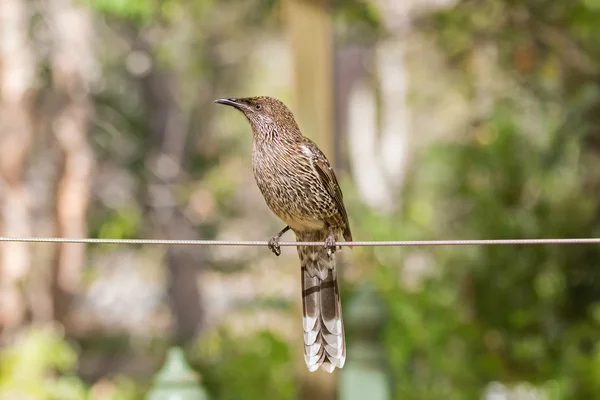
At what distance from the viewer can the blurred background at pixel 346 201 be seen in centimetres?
650

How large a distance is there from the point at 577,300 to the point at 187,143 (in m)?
7.26

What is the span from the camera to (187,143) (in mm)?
12594

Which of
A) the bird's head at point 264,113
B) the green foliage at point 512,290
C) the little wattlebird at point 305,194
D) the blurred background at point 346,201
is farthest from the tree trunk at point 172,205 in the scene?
the bird's head at point 264,113

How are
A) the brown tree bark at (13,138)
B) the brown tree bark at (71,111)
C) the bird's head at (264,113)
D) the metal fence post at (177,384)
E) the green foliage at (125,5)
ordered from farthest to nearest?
the brown tree bark at (71,111) < the brown tree bark at (13,138) < the green foliage at (125,5) < the metal fence post at (177,384) < the bird's head at (264,113)

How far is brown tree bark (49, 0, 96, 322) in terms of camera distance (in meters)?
8.88

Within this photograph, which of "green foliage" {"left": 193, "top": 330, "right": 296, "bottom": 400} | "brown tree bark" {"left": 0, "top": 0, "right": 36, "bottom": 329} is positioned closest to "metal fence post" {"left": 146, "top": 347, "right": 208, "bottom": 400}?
"green foliage" {"left": 193, "top": 330, "right": 296, "bottom": 400}

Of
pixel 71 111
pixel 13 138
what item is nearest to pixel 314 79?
pixel 13 138

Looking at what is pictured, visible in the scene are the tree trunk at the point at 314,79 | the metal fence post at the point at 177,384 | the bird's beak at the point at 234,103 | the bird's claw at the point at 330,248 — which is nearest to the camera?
the bird's beak at the point at 234,103

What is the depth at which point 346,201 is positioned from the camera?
9.29 m

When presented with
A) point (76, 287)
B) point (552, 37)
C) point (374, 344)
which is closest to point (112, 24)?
point (76, 287)

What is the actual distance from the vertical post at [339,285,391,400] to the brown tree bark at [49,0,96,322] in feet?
17.3

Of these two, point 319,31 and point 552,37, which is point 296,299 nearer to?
point 319,31

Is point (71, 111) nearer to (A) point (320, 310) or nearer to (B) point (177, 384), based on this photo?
(B) point (177, 384)

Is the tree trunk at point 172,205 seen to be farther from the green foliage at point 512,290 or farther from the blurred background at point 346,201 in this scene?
the green foliage at point 512,290
